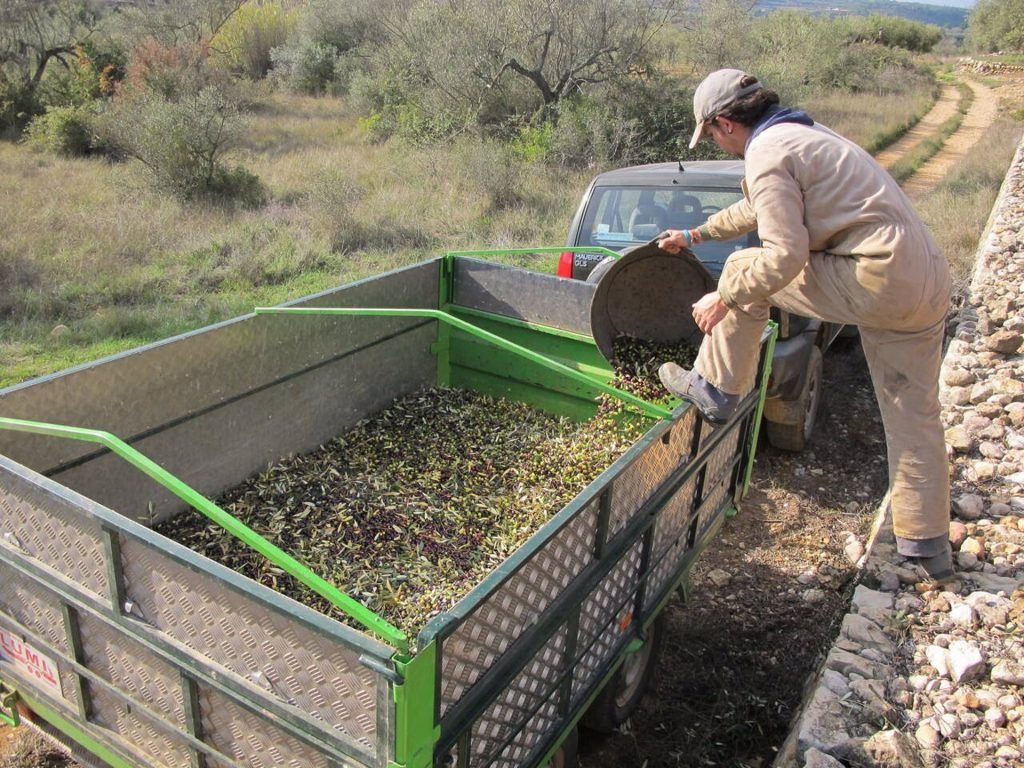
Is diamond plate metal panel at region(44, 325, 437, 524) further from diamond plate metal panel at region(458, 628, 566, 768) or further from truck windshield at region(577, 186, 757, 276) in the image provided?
diamond plate metal panel at region(458, 628, 566, 768)

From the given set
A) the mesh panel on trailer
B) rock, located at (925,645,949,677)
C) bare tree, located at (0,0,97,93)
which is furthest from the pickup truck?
bare tree, located at (0,0,97,93)

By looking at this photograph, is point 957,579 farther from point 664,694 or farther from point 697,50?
point 697,50

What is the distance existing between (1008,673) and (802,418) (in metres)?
2.73

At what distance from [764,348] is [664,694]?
1.65m

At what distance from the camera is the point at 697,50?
23.4 metres

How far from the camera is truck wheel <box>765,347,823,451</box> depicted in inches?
226

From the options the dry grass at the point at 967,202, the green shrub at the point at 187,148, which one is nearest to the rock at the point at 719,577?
the dry grass at the point at 967,202

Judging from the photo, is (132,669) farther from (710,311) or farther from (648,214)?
(648,214)

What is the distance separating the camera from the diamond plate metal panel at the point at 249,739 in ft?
7.02

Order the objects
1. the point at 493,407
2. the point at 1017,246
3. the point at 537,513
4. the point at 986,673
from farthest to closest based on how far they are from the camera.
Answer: the point at 1017,246
the point at 493,407
the point at 537,513
the point at 986,673

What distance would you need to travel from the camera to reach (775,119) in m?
3.38

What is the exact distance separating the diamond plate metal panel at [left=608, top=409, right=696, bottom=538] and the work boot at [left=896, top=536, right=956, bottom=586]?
49.4 inches

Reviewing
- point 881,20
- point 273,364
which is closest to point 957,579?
point 273,364

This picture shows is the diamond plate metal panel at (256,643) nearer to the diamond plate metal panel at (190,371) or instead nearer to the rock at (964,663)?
the diamond plate metal panel at (190,371)
